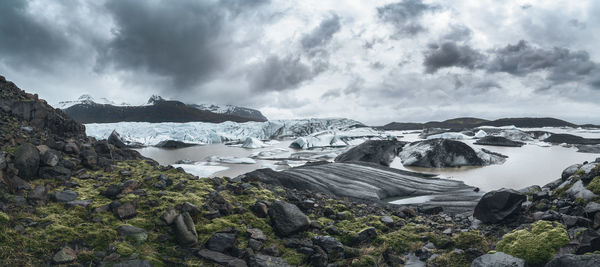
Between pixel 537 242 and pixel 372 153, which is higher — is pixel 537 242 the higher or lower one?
the higher one

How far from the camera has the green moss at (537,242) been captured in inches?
182

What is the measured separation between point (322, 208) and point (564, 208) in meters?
5.35

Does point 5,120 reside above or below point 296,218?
above

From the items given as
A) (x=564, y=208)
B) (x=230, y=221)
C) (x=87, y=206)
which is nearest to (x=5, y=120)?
(x=87, y=206)

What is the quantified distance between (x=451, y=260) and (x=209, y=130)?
81238 millimetres

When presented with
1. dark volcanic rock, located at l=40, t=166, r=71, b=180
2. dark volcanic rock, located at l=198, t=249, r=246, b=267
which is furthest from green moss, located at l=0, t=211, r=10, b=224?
dark volcanic rock, located at l=198, t=249, r=246, b=267

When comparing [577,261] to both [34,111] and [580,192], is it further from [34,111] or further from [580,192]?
[34,111]

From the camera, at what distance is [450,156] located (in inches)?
1125

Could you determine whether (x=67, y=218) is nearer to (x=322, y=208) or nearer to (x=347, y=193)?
(x=322, y=208)

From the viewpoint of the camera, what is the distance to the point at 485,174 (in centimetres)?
2286

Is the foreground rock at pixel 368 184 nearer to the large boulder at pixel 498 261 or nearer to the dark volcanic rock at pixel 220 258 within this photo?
the large boulder at pixel 498 261

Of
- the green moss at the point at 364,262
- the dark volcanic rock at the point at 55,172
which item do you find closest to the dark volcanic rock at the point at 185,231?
the green moss at the point at 364,262

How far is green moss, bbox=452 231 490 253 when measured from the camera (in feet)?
18.4

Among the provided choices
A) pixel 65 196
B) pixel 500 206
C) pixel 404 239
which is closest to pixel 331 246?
pixel 404 239
